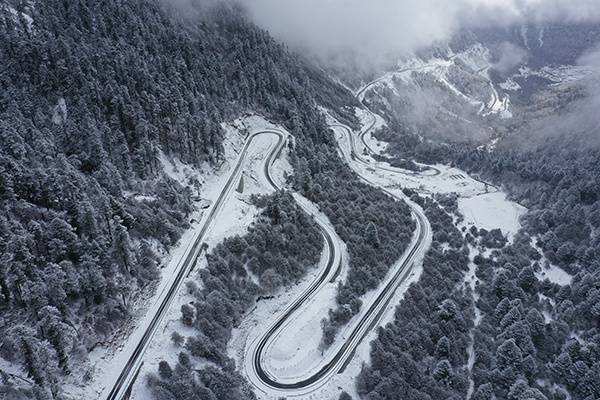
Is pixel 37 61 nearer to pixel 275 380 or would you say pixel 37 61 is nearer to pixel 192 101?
pixel 192 101

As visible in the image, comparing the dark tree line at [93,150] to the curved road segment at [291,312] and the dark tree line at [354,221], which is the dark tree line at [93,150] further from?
the dark tree line at [354,221]

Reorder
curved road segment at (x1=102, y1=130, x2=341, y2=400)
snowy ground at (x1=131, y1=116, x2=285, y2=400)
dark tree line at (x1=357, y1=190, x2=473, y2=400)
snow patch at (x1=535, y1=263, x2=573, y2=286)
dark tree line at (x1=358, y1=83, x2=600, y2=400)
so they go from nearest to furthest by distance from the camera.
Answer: curved road segment at (x1=102, y1=130, x2=341, y2=400) < snowy ground at (x1=131, y1=116, x2=285, y2=400) < dark tree line at (x1=357, y1=190, x2=473, y2=400) < dark tree line at (x1=358, y1=83, x2=600, y2=400) < snow patch at (x1=535, y1=263, x2=573, y2=286)

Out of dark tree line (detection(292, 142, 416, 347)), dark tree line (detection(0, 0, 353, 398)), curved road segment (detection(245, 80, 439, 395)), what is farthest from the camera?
dark tree line (detection(292, 142, 416, 347))

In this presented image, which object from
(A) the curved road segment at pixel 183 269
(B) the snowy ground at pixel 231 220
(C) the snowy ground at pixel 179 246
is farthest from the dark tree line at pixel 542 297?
(C) the snowy ground at pixel 179 246

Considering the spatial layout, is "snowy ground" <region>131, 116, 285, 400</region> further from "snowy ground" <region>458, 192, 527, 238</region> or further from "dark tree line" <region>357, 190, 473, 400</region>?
"snowy ground" <region>458, 192, 527, 238</region>

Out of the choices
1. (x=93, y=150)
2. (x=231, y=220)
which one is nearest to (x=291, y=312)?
(x=231, y=220)

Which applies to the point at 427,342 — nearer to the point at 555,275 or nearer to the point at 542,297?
the point at 542,297

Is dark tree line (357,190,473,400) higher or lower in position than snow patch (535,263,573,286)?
lower

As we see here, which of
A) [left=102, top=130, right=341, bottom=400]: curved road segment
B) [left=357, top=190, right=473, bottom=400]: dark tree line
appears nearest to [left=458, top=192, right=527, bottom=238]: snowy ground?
[left=357, top=190, right=473, bottom=400]: dark tree line

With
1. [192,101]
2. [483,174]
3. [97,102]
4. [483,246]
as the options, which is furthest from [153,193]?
[483,174]
